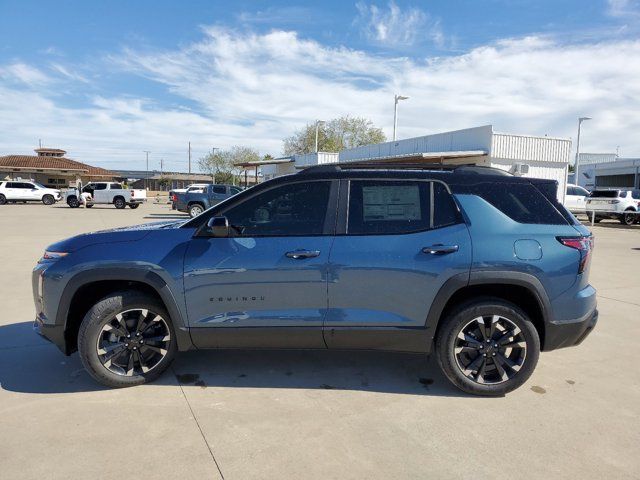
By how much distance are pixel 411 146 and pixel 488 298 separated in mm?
22526

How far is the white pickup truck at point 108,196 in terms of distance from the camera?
1188 inches

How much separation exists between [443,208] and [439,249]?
0.36 metres

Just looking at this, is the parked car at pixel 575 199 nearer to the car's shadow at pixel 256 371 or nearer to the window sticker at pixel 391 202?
the car's shadow at pixel 256 371

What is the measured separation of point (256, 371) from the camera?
3869mm

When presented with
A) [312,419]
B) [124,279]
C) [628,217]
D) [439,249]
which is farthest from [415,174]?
[628,217]

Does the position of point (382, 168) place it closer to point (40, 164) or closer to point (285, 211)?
point (285, 211)

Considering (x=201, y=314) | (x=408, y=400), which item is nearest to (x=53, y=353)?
(x=201, y=314)

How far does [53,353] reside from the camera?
4.21 meters

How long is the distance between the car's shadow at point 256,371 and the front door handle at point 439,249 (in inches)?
44.8

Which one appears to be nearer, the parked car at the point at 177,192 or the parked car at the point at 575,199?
the parked car at the point at 177,192

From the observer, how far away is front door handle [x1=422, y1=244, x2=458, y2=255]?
131 inches

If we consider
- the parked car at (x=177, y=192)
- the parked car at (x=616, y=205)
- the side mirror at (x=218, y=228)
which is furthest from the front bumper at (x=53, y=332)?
the parked car at (x=616, y=205)

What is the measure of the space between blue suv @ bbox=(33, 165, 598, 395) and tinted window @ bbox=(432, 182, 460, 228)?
1 cm

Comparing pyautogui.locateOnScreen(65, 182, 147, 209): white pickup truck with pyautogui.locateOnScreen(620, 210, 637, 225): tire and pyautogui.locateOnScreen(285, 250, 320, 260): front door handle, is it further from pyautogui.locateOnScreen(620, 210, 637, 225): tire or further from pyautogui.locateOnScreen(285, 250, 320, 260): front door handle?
pyautogui.locateOnScreen(285, 250, 320, 260): front door handle
